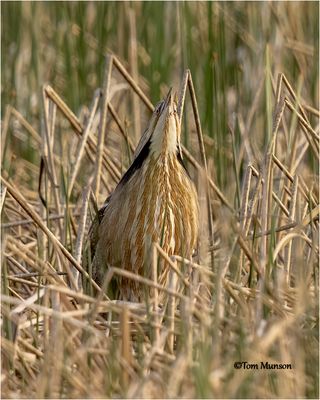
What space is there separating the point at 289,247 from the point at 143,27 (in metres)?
2.43

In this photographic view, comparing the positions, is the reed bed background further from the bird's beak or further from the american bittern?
the bird's beak

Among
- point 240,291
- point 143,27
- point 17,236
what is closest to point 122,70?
point 17,236

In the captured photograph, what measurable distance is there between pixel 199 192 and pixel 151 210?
63 centimetres

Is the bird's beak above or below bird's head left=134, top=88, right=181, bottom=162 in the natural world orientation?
above

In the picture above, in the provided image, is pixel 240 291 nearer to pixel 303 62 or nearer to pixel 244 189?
pixel 244 189

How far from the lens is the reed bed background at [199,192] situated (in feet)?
7.74

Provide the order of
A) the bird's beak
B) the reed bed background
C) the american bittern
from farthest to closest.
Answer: the american bittern, the bird's beak, the reed bed background

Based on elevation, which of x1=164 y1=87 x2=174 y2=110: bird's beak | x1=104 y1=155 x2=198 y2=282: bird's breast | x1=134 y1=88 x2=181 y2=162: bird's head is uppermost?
x1=164 y1=87 x2=174 y2=110: bird's beak

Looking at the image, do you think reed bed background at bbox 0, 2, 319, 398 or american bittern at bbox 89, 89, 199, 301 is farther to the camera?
american bittern at bbox 89, 89, 199, 301

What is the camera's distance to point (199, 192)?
3834 millimetres

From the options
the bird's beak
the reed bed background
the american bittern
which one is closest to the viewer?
the reed bed background

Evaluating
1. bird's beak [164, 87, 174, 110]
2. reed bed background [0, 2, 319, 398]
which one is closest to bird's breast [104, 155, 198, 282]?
reed bed background [0, 2, 319, 398]

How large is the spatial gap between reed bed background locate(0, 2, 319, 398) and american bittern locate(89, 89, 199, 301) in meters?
A: 0.10

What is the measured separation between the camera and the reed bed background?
236cm
